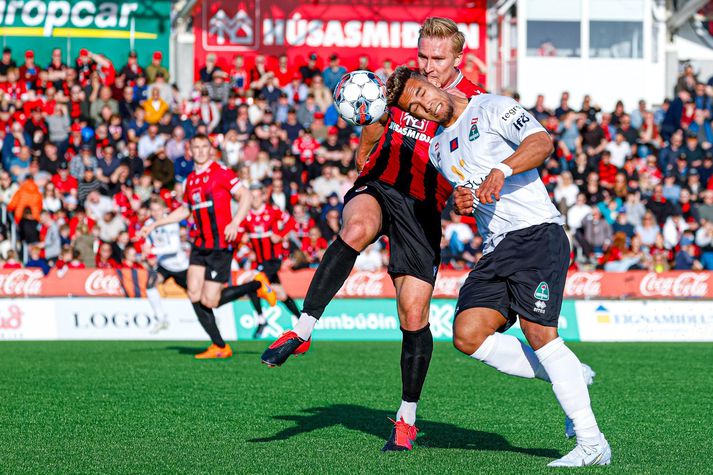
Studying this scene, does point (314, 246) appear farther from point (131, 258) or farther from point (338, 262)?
point (338, 262)

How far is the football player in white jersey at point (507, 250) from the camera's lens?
20.8ft

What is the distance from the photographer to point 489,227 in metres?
6.56

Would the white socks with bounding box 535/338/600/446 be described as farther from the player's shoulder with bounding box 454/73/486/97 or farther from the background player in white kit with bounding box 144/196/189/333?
the background player in white kit with bounding box 144/196/189/333

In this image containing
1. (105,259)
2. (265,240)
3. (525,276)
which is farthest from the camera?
(105,259)

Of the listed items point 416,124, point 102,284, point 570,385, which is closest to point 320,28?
point 102,284

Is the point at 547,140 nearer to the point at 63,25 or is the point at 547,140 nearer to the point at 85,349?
the point at 85,349

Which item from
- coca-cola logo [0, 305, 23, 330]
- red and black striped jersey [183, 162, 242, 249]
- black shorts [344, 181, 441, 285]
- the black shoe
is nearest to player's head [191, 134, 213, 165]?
red and black striped jersey [183, 162, 242, 249]

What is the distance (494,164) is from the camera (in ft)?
21.1

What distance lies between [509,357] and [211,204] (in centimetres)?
704

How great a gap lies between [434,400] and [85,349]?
7.45 m

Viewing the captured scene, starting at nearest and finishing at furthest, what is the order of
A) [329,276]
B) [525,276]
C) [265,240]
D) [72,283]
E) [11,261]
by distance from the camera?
[525,276] → [329,276] → [265,240] → [72,283] → [11,261]

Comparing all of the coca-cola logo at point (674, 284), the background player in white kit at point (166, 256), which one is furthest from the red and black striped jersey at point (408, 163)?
the coca-cola logo at point (674, 284)

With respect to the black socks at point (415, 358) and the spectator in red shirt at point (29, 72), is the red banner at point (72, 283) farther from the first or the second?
the black socks at point (415, 358)

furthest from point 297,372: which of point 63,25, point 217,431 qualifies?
point 63,25
